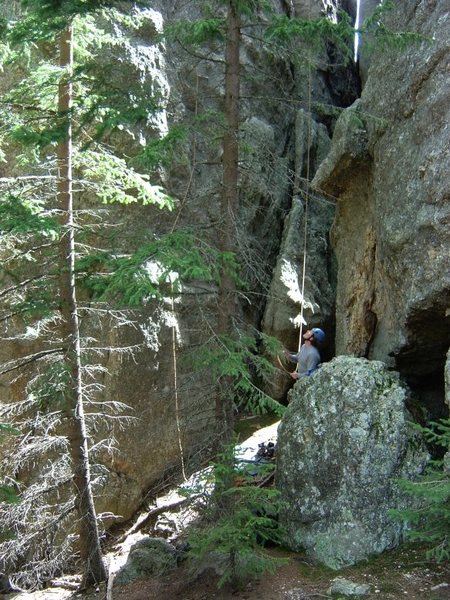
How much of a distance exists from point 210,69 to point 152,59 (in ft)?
5.47

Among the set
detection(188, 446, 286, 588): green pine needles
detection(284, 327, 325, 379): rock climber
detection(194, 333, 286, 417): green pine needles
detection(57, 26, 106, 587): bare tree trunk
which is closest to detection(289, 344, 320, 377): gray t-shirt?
detection(284, 327, 325, 379): rock climber

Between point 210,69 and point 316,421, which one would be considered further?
point 210,69

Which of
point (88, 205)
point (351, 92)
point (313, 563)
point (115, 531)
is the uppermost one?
point (351, 92)

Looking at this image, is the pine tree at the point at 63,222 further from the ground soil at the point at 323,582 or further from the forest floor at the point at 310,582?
the ground soil at the point at 323,582

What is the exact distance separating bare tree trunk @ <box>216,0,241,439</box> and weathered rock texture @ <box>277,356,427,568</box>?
1580 millimetres

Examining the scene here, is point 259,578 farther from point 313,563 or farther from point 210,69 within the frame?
point 210,69

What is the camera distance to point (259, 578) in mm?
7477

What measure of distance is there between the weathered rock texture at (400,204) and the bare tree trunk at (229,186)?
1.65 metres

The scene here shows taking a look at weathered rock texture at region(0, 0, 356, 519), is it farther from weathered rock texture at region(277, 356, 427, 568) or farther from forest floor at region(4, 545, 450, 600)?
forest floor at region(4, 545, 450, 600)

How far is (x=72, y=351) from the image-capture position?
9.06 m

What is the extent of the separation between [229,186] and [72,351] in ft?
11.7

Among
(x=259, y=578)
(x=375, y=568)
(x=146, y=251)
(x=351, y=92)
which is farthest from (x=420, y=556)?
(x=351, y=92)

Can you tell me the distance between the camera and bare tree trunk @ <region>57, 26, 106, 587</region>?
9.08m

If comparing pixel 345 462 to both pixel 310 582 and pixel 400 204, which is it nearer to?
pixel 310 582
